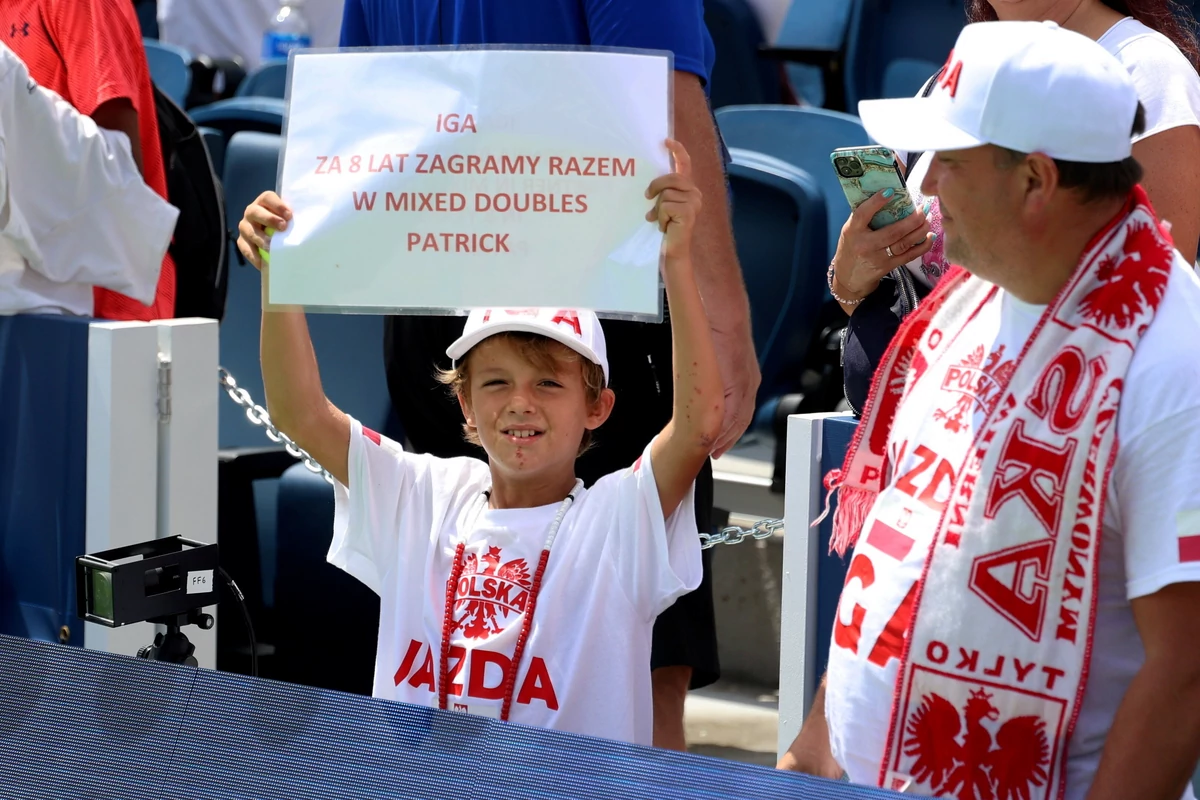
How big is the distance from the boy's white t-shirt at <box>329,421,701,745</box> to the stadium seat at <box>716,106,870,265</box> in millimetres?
2293

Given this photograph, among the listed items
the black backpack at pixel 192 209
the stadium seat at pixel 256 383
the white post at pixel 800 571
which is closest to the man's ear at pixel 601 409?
the white post at pixel 800 571

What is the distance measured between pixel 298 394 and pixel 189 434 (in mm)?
1122

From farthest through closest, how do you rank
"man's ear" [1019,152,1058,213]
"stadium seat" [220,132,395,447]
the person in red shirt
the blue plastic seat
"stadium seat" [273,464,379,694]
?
the blue plastic seat, "stadium seat" [220,132,395,447], "stadium seat" [273,464,379,694], the person in red shirt, "man's ear" [1019,152,1058,213]

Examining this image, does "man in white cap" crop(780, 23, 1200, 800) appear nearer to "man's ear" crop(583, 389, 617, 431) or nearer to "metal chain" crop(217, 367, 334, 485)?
"man's ear" crop(583, 389, 617, 431)

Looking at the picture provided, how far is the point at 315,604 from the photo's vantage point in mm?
3627

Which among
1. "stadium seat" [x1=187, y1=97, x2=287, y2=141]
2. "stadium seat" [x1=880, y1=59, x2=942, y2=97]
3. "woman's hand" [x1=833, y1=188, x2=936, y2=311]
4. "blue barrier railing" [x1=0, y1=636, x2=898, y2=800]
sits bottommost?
"blue barrier railing" [x1=0, y1=636, x2=898, y2=800]

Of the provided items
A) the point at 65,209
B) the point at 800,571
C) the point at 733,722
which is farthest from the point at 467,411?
the point at 733,722

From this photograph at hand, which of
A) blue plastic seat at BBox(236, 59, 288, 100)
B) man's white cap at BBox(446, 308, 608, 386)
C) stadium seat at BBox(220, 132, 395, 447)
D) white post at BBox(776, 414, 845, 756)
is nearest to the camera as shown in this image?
man's white cap at BBox(446, 308, 608, 386)

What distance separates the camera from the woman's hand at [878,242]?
1.88 metres

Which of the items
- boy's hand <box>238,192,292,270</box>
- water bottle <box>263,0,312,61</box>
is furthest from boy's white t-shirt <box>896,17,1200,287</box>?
water bottle <box>263,0,312,61</box>

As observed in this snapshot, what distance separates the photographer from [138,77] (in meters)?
3.32

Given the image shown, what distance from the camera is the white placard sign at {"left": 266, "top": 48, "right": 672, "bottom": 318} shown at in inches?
71.0

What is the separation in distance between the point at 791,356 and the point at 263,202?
232cm

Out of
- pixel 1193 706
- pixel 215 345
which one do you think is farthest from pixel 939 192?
pixel 215 345
